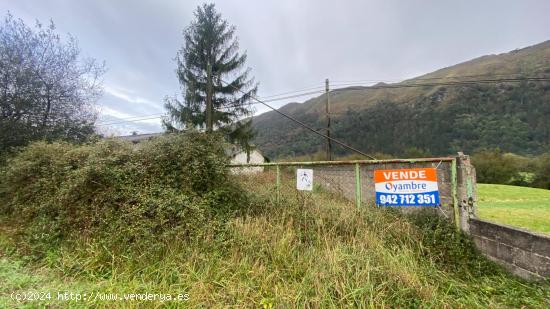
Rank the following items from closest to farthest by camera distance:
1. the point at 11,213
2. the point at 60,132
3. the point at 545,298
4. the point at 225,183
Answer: the point at 545,298 → the point at 225,183 → the point at 11,213 → the point at 60,132

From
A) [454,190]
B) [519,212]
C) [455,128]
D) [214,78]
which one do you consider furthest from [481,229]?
[455,128]

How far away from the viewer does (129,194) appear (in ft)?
14.2

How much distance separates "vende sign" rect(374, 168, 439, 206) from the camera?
3941mm

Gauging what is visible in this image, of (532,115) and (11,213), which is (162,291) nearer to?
(11,213)

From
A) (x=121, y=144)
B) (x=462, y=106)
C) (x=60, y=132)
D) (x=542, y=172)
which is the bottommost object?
(x=542, y=172)

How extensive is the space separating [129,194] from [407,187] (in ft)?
15.7

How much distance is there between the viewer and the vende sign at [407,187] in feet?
12.9

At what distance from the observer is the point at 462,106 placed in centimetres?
6762

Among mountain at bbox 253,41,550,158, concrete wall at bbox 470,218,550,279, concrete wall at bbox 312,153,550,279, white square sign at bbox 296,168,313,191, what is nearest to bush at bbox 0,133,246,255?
white square sign at bbox 296,168,313,191

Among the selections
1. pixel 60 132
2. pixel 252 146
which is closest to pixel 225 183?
pixel 60 132

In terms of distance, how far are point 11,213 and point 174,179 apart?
4.52m

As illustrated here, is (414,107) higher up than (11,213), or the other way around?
(414,107)

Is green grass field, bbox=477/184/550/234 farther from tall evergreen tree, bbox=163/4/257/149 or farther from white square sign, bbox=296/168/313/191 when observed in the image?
tall evergreen tree, bbox=163/4/257/149

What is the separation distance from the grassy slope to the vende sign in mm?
298
